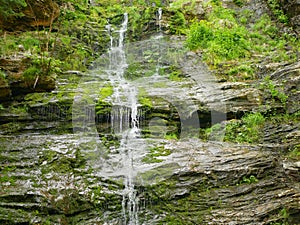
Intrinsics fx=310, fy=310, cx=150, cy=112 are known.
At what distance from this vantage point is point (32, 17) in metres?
10.5

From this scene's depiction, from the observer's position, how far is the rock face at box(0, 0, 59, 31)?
9969mm

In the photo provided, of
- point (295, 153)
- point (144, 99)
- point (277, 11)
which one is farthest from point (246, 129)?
point (277, 11)

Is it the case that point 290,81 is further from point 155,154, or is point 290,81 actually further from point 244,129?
point 155,154

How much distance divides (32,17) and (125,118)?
16.8 ft

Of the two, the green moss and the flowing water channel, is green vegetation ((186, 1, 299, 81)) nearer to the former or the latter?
the flowing water channel

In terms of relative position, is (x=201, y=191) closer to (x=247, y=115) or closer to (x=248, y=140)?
(x=248, y=140)

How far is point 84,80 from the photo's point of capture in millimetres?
10242

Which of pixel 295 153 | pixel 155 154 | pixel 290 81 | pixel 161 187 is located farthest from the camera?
pixel 290 81

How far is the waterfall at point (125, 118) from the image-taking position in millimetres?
6008

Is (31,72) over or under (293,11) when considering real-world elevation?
under

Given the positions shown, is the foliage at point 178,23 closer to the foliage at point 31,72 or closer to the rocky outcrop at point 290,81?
the rocky outcrop at point 290,81

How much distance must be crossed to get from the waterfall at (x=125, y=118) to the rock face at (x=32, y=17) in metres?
2.92

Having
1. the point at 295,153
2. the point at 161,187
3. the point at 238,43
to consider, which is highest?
the point at 238,43

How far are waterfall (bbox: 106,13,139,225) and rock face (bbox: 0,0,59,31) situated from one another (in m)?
2.92
